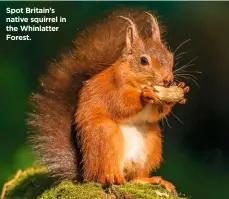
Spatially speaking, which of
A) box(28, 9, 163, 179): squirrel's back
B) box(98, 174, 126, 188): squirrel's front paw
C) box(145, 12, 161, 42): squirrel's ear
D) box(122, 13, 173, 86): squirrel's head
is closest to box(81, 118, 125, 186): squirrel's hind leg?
box(98, 174, 126, 188): squirrel's front paw

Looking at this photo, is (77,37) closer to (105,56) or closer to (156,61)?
(105,56)

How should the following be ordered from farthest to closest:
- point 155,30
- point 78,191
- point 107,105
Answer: point 155,30, point 107,105, point 78,191

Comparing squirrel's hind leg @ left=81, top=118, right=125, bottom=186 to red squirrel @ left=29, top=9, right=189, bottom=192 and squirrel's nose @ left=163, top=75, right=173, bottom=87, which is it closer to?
red squirrel @ left=29, top=9, right=189, bottom=192

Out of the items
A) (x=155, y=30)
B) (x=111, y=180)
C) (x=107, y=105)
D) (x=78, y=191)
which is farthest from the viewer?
(x=155, y=30)

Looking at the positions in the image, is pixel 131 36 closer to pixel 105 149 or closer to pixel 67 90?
pixel 67 90

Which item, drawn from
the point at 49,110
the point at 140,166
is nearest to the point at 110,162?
the point at 140,166

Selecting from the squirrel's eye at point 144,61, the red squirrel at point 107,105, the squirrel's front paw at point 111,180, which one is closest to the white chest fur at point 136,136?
the red squirrel at point 107,105

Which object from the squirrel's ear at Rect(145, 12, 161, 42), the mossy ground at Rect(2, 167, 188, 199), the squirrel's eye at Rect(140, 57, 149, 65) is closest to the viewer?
the mossy ground at Rect(2, 167, 188, 199)

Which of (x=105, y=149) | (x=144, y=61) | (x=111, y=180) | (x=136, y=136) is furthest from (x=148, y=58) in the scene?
(x=111, y=180)
